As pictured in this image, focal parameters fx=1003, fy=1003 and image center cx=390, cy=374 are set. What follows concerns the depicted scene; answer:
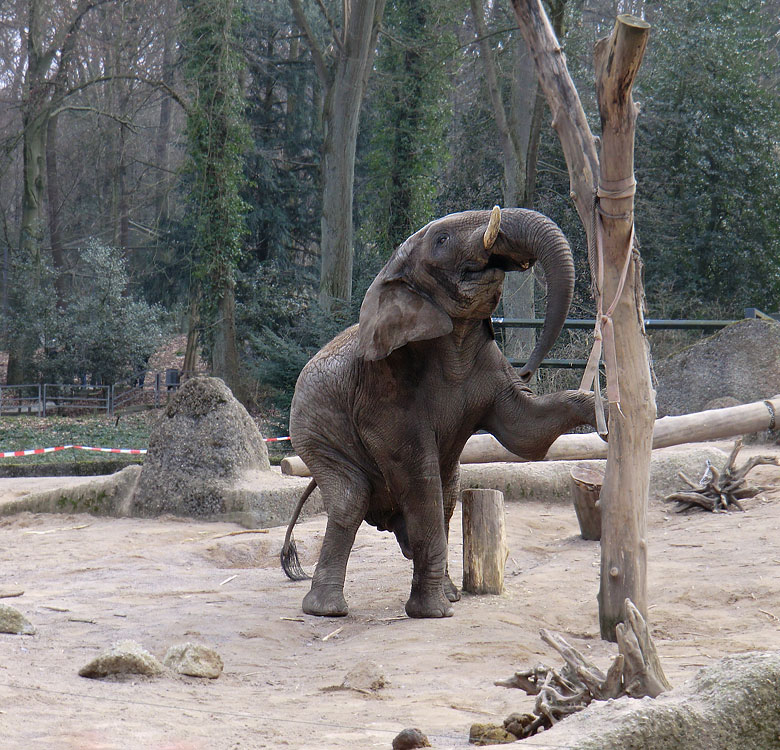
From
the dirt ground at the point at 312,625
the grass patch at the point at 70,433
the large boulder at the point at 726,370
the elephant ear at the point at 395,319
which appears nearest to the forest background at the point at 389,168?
the grass patch at the point at 70,433

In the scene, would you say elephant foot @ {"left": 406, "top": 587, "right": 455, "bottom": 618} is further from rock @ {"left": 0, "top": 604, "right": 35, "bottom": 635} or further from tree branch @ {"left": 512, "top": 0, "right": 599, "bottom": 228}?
tree branch @ {"left": 512, "top": 0, "right": 599, "bottom": 228}

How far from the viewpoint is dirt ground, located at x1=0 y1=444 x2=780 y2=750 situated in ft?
11.3

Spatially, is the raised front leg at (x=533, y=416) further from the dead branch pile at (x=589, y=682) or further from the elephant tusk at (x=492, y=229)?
the dead branch pile at (x=589, y=682)

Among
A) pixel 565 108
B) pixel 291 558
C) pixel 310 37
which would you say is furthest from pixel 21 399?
pixel 565 108

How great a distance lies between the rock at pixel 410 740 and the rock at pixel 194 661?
1540mm

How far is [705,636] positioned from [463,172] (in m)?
18.6

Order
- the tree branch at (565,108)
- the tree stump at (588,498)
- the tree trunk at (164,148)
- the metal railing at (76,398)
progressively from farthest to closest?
the tree trunk at (164,148) < the metal railing at (76,398) < the tree stump at (588,498) < the tree branch at (565,108)

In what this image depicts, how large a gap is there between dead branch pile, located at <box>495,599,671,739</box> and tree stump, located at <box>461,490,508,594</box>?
287 centimetres

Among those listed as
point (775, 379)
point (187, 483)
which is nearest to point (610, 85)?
point (187, 483)

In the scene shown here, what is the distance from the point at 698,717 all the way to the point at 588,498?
5.24 m

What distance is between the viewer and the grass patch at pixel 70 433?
51.8 ft

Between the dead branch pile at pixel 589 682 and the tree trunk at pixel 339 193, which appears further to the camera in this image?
the tree trunk at pixel 339 193

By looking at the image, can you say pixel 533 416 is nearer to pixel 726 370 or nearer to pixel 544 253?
pixel 544 253

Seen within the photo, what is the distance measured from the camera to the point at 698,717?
263 cm
